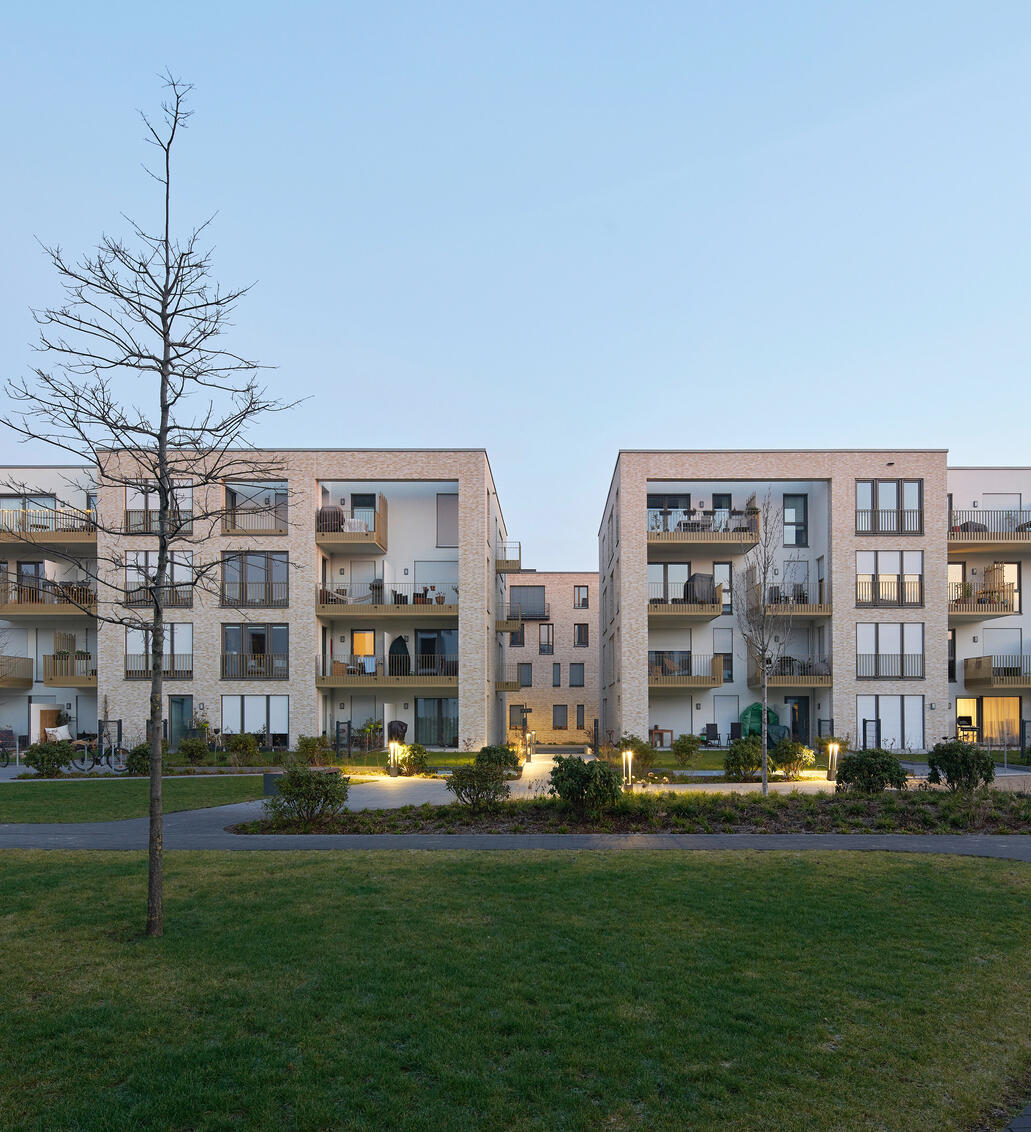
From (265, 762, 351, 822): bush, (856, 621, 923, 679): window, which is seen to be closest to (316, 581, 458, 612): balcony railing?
(856, 621, 923, 679): window

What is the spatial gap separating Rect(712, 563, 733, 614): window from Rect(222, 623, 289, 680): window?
17.4m

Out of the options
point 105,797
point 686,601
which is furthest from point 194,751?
point 686,601

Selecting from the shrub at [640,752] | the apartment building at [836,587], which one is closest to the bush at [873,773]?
the shrub at [640,752]

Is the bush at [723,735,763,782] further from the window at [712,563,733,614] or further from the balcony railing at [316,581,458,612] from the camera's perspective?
the window at [712,563,733,614]

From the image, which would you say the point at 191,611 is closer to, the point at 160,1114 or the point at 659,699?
the point at 659,699

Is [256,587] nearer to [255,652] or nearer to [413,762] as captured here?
[255,652]

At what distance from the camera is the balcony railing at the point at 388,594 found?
32.6 metres

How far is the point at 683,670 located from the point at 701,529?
5.58 m

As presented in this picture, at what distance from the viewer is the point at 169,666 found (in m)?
31.8

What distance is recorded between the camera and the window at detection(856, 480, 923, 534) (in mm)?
32719

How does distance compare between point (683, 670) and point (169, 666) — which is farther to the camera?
point (683, 670)

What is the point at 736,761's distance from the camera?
1978 centimetres

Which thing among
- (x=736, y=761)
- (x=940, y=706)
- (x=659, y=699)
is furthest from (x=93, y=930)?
(x=940, y=706)

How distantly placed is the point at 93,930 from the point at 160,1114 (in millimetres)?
3509
